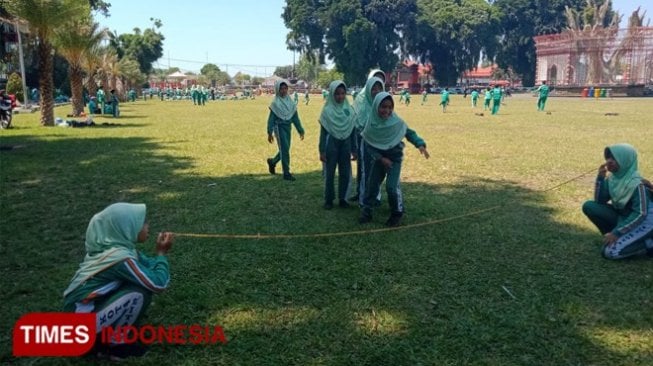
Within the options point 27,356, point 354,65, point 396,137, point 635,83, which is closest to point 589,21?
point 635,83

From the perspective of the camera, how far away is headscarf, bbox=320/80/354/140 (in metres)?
6.14

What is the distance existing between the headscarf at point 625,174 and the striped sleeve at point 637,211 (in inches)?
1.8

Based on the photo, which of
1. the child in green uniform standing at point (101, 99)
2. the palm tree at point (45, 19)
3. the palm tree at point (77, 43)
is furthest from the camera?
the child in green uniform standing at point (101, 99)

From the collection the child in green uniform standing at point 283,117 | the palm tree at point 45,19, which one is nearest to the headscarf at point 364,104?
the child in green uniform standing at point 283,117

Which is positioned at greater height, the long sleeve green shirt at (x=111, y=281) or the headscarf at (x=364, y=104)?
the headscarf at (x=364, y=104)

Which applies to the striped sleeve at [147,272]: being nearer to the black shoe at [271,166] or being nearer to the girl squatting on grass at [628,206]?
the girl squatting on grass at [628,206]

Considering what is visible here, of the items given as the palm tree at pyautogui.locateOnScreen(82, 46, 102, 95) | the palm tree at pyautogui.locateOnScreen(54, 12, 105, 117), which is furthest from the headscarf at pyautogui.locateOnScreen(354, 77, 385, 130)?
the palm tree at pyautogui.locateOnScreen(82, 46, 102, 95)

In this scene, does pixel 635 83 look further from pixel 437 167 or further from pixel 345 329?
pixel 345 329

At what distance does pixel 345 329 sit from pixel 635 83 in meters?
54.3

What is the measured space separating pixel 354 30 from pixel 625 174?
56.7 meters

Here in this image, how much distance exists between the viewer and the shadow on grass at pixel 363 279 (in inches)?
121

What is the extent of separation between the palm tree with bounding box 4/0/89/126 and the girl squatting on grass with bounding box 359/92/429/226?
14136mm

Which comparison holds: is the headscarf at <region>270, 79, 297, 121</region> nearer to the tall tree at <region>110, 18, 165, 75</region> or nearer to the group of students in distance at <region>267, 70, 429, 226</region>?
the group of students in distance at <region>267, 70, 429, 226</region>

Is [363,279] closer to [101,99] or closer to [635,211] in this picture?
[635,211]
